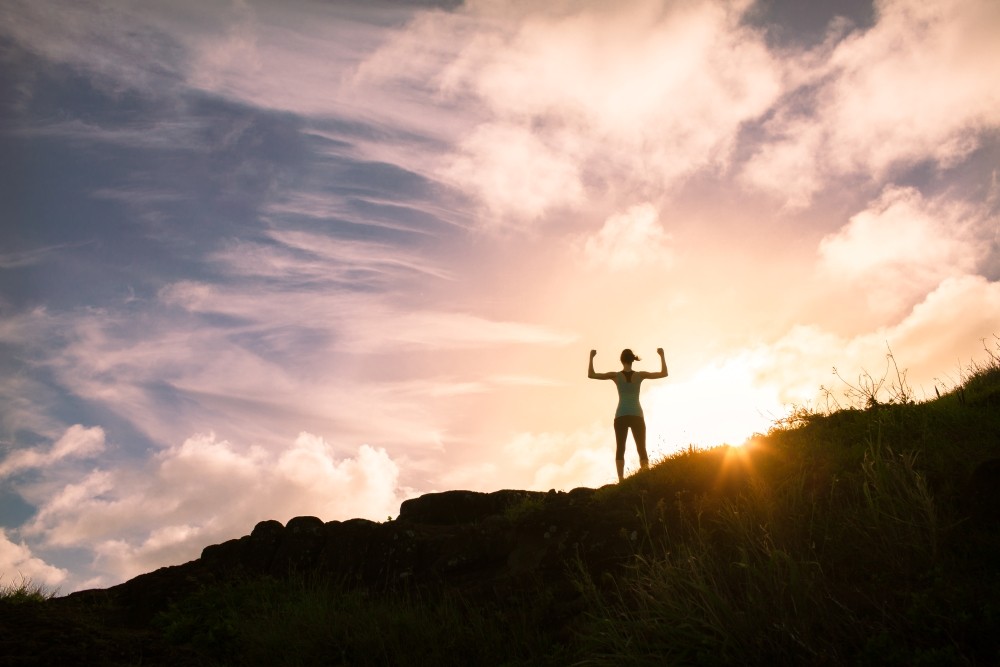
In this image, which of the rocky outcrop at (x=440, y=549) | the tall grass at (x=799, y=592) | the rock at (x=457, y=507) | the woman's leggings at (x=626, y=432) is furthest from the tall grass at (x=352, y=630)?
the woman's leggings at (x=626, y=432)

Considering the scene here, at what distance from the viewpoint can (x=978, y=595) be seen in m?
4.27

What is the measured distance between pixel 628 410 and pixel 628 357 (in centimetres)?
104

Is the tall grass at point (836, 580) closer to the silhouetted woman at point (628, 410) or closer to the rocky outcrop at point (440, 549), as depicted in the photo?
the rocky outcrop at point (440, 549)

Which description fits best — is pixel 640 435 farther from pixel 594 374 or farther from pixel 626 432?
pixel 594 374

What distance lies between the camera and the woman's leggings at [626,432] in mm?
11320

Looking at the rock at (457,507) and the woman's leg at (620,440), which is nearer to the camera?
the woman's leg at (620,440)

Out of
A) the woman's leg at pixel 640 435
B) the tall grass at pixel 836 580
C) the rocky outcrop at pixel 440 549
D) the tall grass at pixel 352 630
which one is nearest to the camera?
the tall grass at pixel 836 580

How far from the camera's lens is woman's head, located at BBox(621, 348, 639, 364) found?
38.6 ft

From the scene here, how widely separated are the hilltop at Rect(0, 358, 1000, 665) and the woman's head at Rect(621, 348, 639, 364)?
93.9 inches

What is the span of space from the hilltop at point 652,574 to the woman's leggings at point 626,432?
1.06 metres

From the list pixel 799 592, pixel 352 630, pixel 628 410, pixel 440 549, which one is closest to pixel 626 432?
pixel 628 410

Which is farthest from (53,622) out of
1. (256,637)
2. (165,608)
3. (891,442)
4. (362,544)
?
(891,442)

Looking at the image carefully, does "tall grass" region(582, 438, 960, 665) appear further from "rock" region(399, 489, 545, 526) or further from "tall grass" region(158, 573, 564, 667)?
"rock" region(399, 489, 545, 526)

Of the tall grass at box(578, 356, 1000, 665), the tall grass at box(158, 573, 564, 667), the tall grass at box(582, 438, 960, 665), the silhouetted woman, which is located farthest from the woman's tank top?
the tall grass at box(582, 438, 960, 665)
